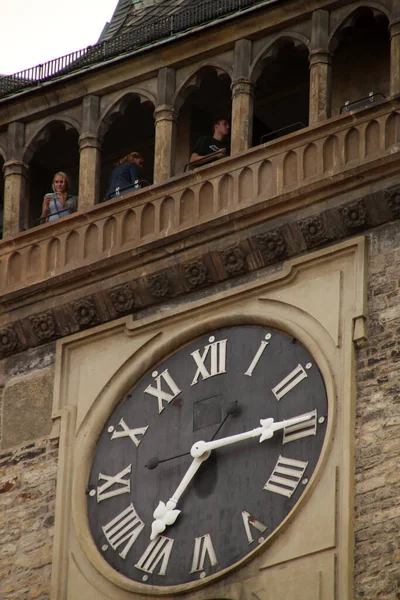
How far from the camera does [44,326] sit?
1033 inches

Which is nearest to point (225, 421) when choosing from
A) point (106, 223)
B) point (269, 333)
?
point (269, 333)

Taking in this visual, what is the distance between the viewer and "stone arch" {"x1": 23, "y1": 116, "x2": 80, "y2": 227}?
27.6 metres

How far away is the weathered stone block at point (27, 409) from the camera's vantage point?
25.8 metres

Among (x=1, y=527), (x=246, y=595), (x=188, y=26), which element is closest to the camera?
(x=246, y=595)

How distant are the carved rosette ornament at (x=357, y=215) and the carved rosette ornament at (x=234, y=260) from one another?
1024 mm

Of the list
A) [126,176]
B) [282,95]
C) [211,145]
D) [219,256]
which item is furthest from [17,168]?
[219,256]

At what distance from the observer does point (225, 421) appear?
24688 mm

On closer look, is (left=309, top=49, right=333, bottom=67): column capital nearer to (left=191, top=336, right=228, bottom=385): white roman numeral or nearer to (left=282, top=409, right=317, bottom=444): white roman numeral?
(left=191, top=336, right=228, bottom=385): white roman numeral

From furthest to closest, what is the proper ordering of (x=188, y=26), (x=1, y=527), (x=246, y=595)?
(x=188, y=26)
(x=1, y=527)
(x=246, y=595)

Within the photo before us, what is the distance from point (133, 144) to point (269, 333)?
3.38 m

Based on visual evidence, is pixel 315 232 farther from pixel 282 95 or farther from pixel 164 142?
pixel 282 95

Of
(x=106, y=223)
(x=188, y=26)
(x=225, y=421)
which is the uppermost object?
(x=188, y=26)

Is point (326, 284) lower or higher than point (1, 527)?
higher

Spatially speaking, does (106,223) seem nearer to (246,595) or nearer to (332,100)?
(332,100)
